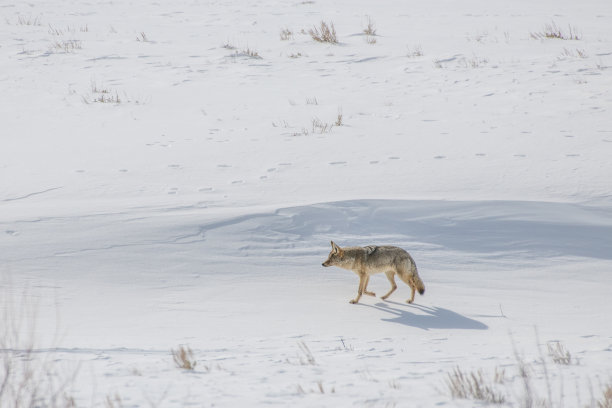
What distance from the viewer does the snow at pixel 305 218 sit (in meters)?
3.85

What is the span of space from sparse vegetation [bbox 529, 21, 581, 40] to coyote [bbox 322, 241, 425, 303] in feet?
36.6

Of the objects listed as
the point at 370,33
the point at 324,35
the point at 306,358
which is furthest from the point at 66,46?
the point at 306,358

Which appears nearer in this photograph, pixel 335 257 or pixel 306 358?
pixel 306 358

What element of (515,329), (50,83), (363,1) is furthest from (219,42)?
(515,329)

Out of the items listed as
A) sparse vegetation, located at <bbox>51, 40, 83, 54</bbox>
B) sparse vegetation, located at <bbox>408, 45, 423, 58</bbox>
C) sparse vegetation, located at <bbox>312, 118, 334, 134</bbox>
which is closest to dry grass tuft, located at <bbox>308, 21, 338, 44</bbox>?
sparse vegetation, located at <bbox>408, 45, 423, 58</bbox>

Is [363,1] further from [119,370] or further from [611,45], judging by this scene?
[119,370]

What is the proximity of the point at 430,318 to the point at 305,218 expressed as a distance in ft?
6.64

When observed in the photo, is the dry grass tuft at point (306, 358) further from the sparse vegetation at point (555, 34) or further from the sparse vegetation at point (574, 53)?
the sparse vegetation at point (555, 34)

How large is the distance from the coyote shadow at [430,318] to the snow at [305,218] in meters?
0.02

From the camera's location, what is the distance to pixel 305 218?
689cm

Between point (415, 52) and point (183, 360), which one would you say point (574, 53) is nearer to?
point (415, 52)

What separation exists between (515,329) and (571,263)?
182cm

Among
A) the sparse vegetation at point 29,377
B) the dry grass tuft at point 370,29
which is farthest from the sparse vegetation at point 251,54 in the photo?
the sparse vegetation at point 29,377

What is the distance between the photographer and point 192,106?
1141 cm
